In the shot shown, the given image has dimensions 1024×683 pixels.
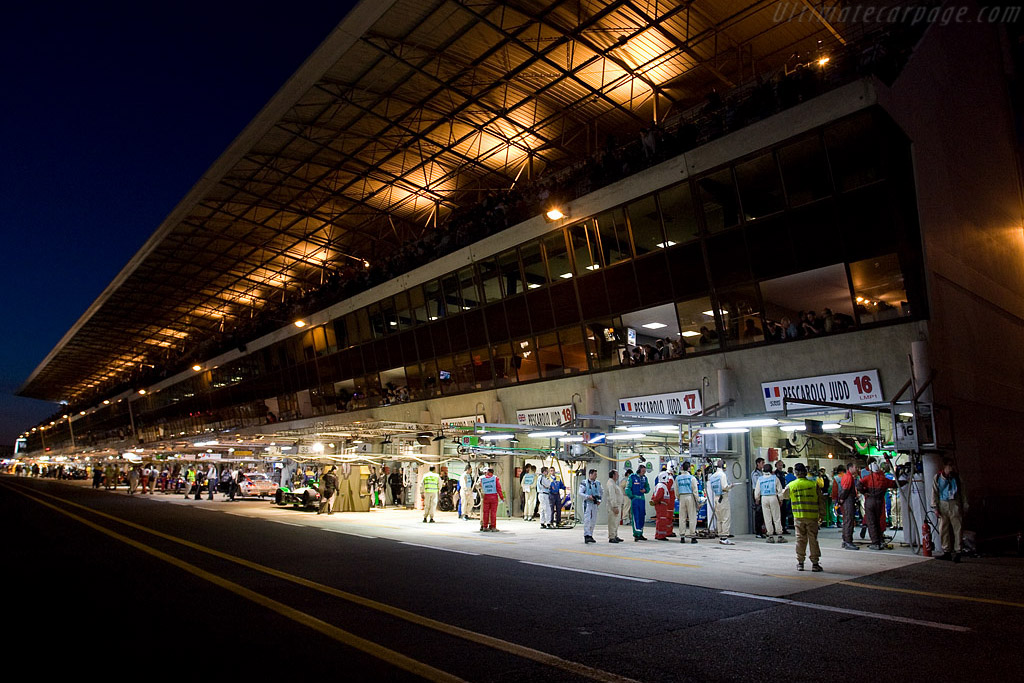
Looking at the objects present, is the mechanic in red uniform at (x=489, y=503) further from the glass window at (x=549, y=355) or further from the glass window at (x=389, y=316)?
the glass window at (x=389, y=316)

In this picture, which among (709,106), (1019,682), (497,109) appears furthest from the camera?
(497,109)

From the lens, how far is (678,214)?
20781 millimetres

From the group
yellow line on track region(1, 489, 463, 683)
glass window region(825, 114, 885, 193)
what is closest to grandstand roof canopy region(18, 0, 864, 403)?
glass window region(825, 114, 885, 193)

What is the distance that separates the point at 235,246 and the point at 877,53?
33.7 m

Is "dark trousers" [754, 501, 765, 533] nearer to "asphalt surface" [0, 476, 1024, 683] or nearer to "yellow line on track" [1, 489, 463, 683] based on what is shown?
"asphalt surface" [0, 476, 1024, 683]

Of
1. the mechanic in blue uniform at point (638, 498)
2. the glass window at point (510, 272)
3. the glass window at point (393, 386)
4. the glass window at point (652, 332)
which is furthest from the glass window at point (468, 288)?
the mechanic in blue uniform at point (638, 498)

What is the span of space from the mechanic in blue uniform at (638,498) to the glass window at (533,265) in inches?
354

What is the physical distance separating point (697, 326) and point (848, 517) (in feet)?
23.6

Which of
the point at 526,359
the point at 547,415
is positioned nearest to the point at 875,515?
the point at 547,415

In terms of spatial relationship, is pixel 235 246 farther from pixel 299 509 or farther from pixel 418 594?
pixel 418 594

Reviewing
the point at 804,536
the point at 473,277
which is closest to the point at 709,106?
the point at 473,277

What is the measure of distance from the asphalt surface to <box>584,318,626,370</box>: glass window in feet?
38.5

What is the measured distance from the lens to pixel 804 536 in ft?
38.9

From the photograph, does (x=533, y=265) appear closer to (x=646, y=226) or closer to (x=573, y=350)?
(x=573, y=350)
